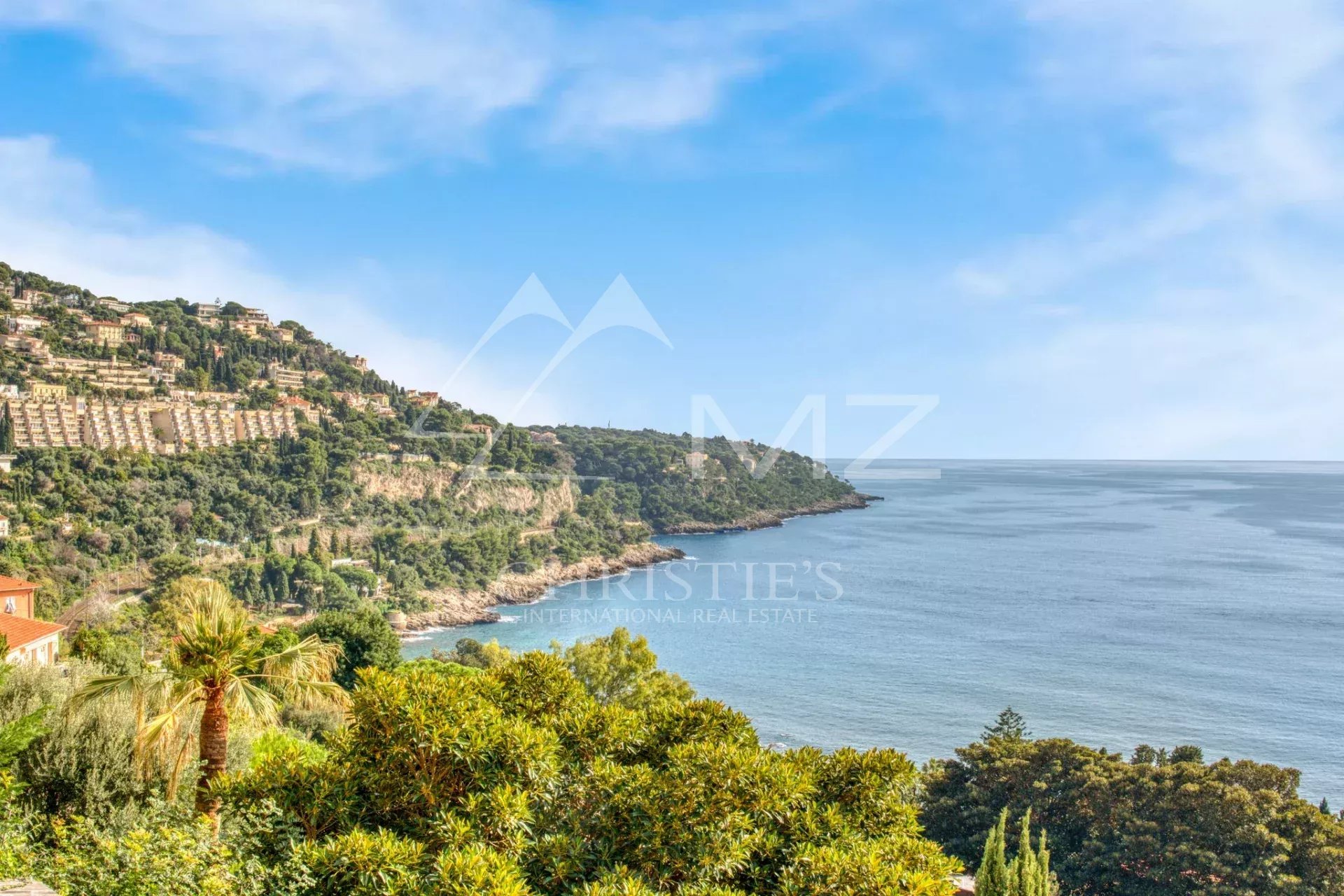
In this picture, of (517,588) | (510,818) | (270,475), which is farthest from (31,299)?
(510,818)

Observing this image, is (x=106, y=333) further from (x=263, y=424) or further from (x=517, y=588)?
(x=517, y=588)

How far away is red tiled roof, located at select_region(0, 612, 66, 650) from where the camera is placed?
563 inches

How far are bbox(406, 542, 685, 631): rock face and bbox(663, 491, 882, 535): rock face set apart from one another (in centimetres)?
963

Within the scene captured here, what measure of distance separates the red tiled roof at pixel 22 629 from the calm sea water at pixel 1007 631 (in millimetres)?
16745

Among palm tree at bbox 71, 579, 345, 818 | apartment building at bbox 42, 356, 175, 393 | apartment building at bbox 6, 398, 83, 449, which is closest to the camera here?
palm tree at bbox 71, 579, 345, 818

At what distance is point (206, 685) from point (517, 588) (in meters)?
42.6

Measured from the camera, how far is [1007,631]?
33500 mm

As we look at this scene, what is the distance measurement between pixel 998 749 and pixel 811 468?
88.0 metres

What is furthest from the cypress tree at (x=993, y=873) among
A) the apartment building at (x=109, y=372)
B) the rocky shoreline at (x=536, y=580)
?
the apartment building at (x=109, y=372)

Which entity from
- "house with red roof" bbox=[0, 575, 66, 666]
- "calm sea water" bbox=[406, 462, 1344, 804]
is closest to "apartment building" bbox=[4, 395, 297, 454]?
"calm sea water" bbox=[406, 462, 1344, 804]

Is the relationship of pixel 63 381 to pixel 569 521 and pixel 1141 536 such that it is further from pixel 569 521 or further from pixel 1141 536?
pixel 1141 536

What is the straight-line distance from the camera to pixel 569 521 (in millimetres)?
59625

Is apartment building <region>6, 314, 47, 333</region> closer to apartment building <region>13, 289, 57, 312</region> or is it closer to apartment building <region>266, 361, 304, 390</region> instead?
apartment building <region>13, 289, 57, 312</region>

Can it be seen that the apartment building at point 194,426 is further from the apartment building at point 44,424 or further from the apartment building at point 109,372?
the apartment building at point 109,372
